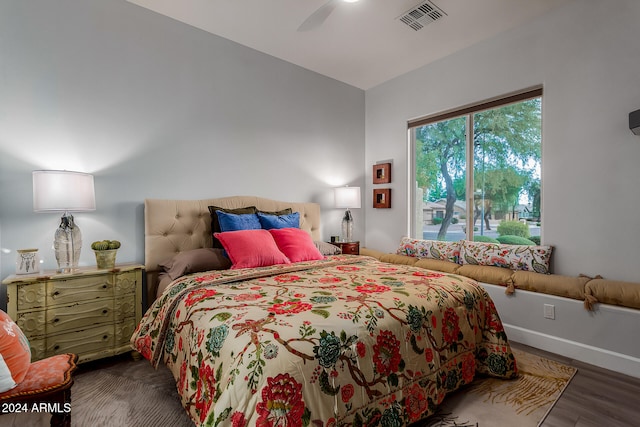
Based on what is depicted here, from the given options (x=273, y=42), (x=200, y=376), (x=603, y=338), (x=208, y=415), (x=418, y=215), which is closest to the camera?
(x=208, y=415)

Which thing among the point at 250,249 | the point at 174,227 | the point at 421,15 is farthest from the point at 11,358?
the point at 421,15

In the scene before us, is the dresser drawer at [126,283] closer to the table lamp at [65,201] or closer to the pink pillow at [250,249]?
the table lamp at [65,201]

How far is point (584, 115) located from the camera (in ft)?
8.73

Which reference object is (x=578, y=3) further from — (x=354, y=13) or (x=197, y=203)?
(x=197, y=203)

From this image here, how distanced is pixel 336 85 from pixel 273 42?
3.83 ft

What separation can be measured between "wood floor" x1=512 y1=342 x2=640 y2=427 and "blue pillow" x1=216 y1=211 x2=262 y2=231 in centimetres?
238

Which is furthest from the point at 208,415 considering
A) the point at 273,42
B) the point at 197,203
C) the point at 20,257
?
the point at 273,42

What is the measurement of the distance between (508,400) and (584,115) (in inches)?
91.7

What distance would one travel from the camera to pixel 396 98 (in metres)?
4.20

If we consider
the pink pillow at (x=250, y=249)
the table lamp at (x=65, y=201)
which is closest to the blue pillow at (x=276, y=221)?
the pink pillow at (x=250, y=249)

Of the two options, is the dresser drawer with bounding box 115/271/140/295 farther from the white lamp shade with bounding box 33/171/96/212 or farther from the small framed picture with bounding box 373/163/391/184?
the small framed picture with bounding box 373/163/391/184

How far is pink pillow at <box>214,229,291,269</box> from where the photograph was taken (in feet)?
8.10

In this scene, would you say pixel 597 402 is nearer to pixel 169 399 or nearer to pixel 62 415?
pixel 169 399

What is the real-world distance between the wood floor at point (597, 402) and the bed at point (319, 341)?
0.34 meters
